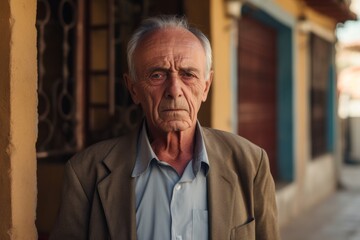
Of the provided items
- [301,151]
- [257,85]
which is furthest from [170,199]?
[301,151]

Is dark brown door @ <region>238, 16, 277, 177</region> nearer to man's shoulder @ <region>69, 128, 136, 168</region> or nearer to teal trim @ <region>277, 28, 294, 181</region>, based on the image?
teal trim @ <region>277, 28, 294, 181</region>

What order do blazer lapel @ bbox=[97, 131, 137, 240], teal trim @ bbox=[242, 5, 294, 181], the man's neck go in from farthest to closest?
teal trim @ bbox=[242, 5, 294, 181] < the man's neck < blazer lapel @ bbox=[97, 131, 137, 240]

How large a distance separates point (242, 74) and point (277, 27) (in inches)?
49.9

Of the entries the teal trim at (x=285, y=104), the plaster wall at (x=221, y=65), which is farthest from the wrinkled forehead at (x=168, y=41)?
the teal trim at (x=285, y=104)

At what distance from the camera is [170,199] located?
5.82 ft

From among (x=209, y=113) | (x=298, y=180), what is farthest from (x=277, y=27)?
(x=209, y=113)

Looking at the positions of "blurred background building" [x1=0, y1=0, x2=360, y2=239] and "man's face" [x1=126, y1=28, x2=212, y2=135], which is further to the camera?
"blurred background building" [x1=0, y1=0, x2=360, y2=239]

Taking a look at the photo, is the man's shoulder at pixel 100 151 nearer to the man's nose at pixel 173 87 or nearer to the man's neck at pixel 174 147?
the man's neck at pixel 174 147

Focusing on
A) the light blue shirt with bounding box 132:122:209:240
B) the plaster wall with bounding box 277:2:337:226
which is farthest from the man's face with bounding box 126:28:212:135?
the plaster wall with bounding box 277:2:337:226

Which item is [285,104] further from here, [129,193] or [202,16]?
[129,193]

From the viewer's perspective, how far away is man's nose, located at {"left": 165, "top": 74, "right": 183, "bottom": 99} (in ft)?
5.82

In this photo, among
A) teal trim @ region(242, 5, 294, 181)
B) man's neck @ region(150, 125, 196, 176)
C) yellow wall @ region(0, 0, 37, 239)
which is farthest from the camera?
teal trim @ region(242, 5, 294, 181)

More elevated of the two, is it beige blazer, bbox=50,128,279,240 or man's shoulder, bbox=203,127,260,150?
man's shoulder, bbox=203,127,260,150

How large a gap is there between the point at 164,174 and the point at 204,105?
273 centimetres
